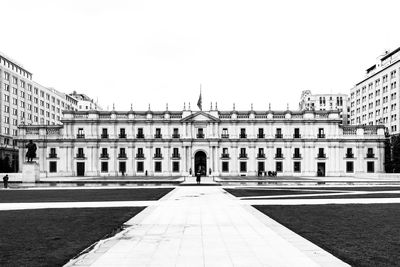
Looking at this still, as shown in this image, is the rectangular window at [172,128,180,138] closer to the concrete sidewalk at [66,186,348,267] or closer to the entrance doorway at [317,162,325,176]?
the entrance doorway at [317,162,325,176]

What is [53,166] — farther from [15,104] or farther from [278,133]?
[278,133]

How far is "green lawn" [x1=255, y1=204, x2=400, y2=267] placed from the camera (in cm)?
927

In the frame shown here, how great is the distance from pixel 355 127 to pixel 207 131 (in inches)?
992

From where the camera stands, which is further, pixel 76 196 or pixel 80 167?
pixel 80 167

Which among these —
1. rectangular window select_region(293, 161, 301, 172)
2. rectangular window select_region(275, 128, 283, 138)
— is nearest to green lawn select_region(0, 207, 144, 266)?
rectangular window select_region(275, 128, 283, 138)

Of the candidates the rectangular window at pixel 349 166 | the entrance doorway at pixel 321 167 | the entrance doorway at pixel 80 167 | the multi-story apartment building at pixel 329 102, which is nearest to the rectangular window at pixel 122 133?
the entrance doorway at pixel 80 167

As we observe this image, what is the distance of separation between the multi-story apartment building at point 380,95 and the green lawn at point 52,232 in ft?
227

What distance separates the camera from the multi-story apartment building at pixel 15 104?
2992 inches

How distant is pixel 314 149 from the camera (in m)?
69.6

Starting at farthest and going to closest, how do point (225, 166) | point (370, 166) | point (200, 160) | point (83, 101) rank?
point (83, 101) < point (200, 160) < point (225, 166) < point (370, 166)

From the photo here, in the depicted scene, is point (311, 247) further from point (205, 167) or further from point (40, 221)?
point (205, 167)

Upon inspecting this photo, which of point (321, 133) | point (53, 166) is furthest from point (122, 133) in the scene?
point (321, 133)

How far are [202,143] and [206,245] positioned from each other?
59.9 metres

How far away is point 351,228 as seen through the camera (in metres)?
12.8
